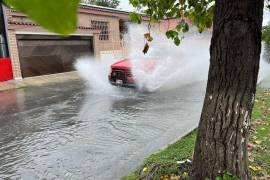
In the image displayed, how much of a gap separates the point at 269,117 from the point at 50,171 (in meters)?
4.40

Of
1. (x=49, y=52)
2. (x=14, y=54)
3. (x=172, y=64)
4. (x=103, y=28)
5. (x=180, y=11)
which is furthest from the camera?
(x=103, y=28)

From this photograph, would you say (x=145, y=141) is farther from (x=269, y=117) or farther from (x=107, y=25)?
(x=107, y=25)

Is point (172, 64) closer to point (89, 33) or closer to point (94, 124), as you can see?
point (94, 124)

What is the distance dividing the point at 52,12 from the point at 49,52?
61.6 feet

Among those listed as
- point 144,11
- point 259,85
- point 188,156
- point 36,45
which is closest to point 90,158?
point 188,156

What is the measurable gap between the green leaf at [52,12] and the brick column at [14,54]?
16.6 m

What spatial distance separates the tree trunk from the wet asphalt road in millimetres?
1693

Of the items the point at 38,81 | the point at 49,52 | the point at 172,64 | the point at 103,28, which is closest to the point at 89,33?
the point at 103,28

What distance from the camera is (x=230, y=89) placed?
2.94m

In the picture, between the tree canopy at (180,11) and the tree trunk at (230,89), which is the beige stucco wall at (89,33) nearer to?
the tree canopy at (180,11)

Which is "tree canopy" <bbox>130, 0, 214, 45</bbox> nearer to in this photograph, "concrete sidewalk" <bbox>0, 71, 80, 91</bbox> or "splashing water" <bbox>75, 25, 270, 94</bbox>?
"splashing water" <bbox>75, 25, 270, 94</bbox>

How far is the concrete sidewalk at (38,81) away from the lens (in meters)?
14.7

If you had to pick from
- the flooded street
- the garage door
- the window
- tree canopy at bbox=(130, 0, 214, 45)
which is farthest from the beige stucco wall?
tree canopy at bbox=(130, 0, 214, 45)

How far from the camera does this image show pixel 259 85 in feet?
38.6
